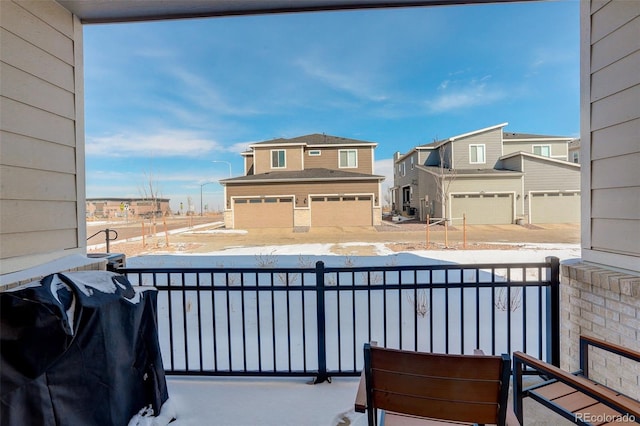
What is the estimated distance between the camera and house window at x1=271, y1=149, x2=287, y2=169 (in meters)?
20.1

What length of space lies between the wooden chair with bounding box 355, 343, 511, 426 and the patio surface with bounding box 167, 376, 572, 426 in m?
0.88

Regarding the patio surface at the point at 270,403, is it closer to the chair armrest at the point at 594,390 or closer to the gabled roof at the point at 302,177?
the chair armrest at the point at 594,390

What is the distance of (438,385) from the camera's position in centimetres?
109

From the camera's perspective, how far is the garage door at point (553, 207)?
57.6 ft

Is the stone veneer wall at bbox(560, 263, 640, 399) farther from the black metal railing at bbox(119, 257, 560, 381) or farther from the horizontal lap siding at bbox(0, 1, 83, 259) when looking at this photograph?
the horizontal lap siding at bbox(0, 1, 83, 259)

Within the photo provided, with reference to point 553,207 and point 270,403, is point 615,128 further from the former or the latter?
point 553,207

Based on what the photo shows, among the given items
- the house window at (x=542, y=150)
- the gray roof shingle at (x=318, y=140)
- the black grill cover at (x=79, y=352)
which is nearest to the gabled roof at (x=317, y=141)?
the gray roof shingle at (x=318, y=140)

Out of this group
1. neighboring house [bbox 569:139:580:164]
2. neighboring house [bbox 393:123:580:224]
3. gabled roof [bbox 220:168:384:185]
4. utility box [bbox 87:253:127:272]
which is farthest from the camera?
neighboring house [bbox 569:139:580:164]

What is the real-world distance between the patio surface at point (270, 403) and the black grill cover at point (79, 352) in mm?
286

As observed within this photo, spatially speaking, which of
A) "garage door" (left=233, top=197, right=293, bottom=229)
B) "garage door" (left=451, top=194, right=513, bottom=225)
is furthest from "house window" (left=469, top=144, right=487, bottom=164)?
"garage door" (left=233, top=197, right=293, bottom=229)

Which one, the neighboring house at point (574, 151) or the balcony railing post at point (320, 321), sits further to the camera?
the neighboring house at point (574, 151)

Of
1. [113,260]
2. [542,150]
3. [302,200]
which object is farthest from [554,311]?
[542,150]

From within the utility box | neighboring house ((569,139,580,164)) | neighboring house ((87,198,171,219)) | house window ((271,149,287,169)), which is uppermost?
neighboring house ((569,139,580,164))

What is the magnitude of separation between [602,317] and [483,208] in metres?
17.7
